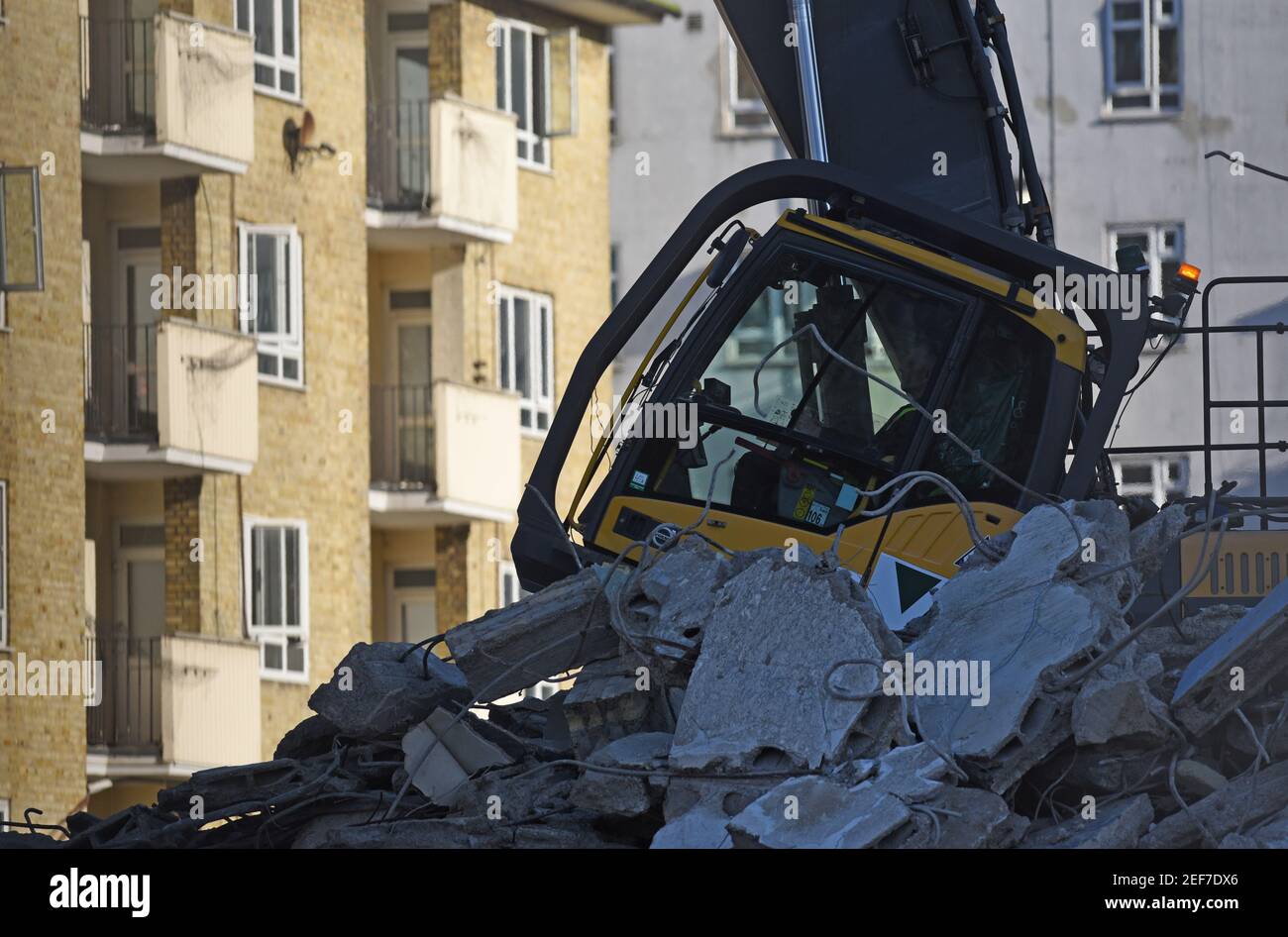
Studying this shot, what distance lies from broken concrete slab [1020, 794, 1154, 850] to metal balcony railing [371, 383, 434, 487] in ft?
70.9

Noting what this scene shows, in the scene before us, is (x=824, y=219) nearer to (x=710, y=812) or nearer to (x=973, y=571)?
(x=973, y=571)

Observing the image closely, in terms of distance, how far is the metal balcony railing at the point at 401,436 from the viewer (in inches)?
→ 1146

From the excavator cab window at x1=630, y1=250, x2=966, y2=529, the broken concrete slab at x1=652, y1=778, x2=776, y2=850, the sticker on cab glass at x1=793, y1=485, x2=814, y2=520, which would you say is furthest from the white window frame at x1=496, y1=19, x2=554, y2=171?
the broken concrete slab at x1=652, y1=778, x2=776, y2=850

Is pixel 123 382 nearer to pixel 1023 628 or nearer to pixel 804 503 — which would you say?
pixel 804 503

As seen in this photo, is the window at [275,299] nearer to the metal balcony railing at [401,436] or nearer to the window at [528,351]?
the metal balcony railing at [401,436]

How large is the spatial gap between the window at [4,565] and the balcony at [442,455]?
5.71 meters

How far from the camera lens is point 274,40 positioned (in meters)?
27.7

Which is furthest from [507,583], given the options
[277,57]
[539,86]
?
[277,57]

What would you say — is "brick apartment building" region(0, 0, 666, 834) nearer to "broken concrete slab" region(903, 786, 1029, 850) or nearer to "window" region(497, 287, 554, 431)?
"window" region(497, 287, 554, 431)
